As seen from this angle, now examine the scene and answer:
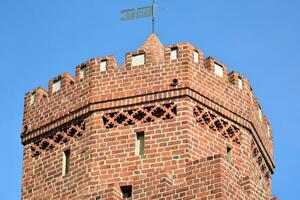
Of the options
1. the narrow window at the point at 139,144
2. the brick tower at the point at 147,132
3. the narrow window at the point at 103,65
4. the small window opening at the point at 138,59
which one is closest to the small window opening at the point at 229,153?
the brick tower at the point at 147,132

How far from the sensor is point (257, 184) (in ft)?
132

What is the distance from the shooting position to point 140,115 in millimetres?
39531

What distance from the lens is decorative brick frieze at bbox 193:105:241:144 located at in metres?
39.5

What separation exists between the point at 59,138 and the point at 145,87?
317cm

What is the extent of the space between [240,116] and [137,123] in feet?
11.5

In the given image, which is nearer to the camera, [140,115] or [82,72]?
[140,115]

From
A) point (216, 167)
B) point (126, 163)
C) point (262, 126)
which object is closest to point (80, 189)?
point (126, 163)

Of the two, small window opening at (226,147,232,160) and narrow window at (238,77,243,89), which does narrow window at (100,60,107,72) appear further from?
small window opening at (226,147,232,160)

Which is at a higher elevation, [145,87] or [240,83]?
[240,83]

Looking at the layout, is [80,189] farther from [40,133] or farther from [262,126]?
[262,126]

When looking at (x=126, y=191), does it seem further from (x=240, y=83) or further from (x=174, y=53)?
(x=240, y=83)

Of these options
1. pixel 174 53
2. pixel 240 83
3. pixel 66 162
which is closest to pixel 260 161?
pixel 240 83

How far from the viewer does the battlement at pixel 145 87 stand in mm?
39906

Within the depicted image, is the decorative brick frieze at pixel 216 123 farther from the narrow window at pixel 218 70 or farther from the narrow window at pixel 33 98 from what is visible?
the narrow window at pixel 33 98
